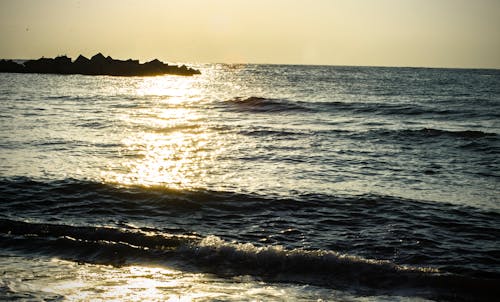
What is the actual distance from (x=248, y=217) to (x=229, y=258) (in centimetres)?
256

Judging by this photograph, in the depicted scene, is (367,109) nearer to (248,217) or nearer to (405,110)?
(405,110)

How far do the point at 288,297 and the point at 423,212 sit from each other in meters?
5.90

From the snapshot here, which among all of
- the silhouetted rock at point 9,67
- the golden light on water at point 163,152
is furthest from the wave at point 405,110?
the silhouetted rock at point 9,67

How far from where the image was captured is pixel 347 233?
9656 mm

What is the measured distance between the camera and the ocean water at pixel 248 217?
7199 millimetres

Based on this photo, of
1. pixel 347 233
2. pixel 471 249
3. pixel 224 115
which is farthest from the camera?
pixel 224 115

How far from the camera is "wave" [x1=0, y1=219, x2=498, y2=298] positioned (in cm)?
737

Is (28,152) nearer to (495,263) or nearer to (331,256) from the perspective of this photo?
(331,256)

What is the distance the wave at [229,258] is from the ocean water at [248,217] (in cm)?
3

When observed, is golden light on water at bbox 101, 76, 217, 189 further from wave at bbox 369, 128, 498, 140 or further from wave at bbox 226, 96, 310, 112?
wave at bbox 369, 128, 498, 140

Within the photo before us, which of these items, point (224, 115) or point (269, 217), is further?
point (224, 115)

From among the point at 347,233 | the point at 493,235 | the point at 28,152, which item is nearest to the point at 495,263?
the point at 493,235

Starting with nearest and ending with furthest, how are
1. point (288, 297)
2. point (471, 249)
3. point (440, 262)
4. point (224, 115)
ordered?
point (288, 297) < point (440, 262) < point (471, 249) < point (224, 115)

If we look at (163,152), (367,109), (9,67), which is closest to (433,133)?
(367,109)
